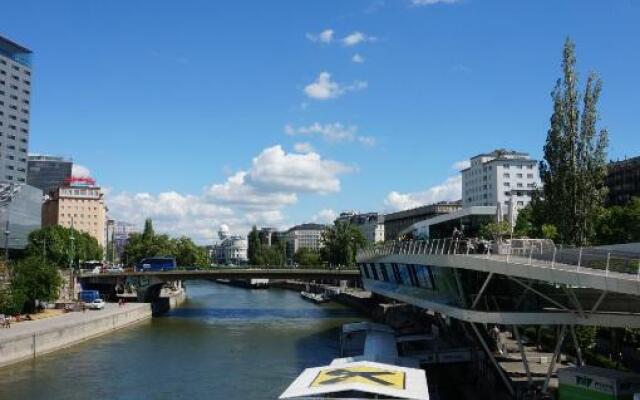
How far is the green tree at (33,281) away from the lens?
263ft

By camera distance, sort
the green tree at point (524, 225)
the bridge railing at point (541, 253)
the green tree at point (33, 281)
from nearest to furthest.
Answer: the bridge railing at point (541, 253)
the green tree at point (33, 281)
the green tree at point (524, 225)

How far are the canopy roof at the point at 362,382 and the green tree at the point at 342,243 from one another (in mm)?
136636

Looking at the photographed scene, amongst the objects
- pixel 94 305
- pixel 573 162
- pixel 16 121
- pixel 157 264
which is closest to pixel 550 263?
pixel 573 162

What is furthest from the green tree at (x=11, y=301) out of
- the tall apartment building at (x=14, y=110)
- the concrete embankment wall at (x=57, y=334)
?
the tall apartment building at (x=14, y=110)

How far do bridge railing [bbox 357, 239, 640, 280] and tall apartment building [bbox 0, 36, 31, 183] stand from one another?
539ft

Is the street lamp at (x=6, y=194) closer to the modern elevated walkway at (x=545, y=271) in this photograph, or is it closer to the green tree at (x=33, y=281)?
the green tree at (x=33, y=281)

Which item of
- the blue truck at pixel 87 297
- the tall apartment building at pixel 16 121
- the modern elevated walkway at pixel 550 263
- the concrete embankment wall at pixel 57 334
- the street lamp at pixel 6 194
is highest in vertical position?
the tall apartment building at pixel 16 121

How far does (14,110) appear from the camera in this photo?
192 meters

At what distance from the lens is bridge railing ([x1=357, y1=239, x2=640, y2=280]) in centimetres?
2788

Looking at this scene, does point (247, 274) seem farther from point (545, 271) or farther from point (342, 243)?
point (545, 271)

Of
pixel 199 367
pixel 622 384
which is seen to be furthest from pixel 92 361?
pixel 622 384

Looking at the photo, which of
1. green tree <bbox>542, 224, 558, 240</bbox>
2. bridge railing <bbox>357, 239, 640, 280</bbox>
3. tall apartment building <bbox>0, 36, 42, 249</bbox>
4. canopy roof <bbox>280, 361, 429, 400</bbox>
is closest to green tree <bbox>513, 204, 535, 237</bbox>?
green tree <bbox>542, 224, 558, 240</bbox>

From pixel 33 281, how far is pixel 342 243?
97571 mm

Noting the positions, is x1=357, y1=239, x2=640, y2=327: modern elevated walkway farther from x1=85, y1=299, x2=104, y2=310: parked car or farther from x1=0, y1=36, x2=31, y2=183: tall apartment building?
x1=0, y1=36, x2=31, y2=183: tall apartment building
